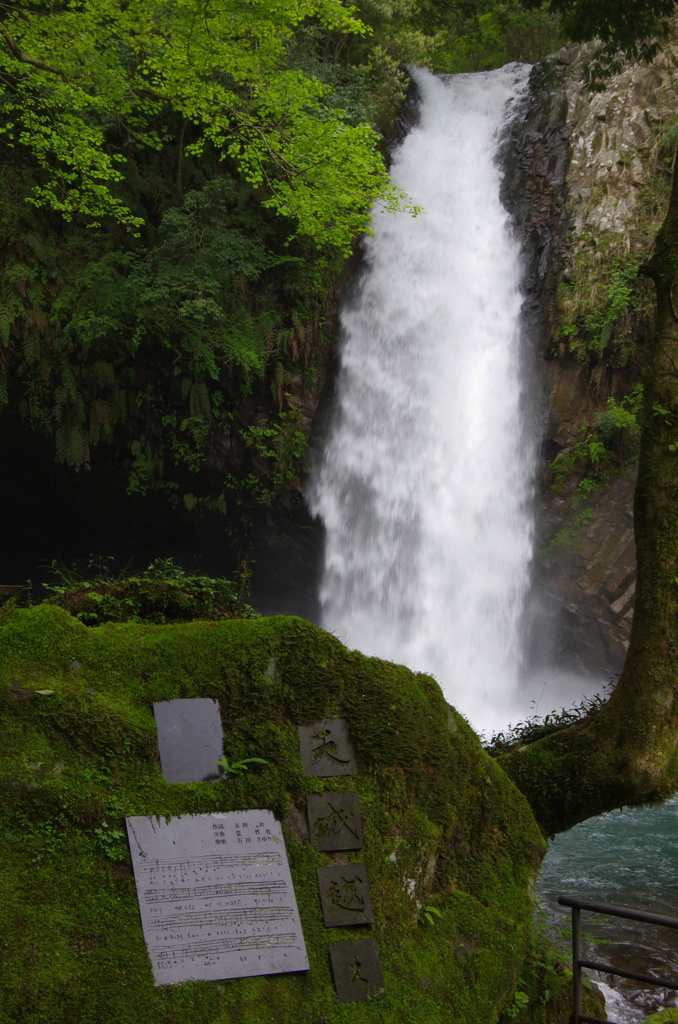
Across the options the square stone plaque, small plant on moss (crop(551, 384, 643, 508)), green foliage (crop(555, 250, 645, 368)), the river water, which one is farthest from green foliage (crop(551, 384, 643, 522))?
the square stone plaque

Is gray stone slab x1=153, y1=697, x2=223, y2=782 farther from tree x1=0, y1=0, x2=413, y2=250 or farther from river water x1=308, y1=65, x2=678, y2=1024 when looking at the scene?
river water x1=308, y1=65, x2=678, y2=1024

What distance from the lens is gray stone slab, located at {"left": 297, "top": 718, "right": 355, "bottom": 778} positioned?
14.0 ft

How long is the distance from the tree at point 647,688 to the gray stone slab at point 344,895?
6.31 ft

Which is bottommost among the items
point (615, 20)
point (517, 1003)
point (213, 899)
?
point (517, 1003)

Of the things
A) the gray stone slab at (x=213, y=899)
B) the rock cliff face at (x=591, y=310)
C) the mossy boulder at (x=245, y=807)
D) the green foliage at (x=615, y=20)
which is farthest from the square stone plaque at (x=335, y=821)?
the rock cliff face at (x=591, y=310)

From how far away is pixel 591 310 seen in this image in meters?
13.8

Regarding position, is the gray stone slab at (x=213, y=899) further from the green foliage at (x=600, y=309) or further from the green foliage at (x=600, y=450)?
the green foliage at (x=600, y=309)

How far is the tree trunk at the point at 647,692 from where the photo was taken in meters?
5.29

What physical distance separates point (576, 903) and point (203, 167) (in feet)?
42.0

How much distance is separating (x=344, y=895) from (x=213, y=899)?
27.5 inches

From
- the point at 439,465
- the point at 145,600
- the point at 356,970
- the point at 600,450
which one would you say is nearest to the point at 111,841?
the point at 356,970

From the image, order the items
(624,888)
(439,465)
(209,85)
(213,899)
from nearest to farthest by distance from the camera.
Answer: (213,899)
(624,888)
(209,85)
(439,465)

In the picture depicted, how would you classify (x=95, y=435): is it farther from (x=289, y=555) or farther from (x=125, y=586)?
(x=125, y=586)

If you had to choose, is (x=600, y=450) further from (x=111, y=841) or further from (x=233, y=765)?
(x=111, y=841)
